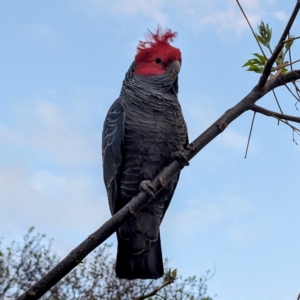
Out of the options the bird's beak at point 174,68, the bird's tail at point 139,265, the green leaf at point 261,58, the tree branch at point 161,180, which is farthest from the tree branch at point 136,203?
the bird's beak at point 174,68

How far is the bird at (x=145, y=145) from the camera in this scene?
336 centimetres

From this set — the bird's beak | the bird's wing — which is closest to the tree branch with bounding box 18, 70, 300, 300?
the bird's wing

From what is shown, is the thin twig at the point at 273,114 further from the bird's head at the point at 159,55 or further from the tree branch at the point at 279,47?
the bird's head at the point at 159,55

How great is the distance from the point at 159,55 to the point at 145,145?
77 centimetres

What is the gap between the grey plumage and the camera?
336 centimetres

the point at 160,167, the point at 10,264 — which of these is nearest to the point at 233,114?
the point at 160,167

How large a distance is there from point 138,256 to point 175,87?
139cm

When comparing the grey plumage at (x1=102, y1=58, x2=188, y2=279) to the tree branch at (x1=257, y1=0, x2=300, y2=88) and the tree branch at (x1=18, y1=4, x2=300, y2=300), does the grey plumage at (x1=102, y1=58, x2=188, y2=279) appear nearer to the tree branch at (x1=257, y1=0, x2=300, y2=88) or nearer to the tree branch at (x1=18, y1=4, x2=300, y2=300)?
the tree branch at (x1=18, y1=4, x2=300, y2=300)

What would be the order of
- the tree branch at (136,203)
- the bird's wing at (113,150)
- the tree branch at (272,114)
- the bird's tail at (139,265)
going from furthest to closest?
the bird's wing at (113,150) → the bird's tail at (139,265) → the tree branch at (272,114) → the tree branch at (136,203)

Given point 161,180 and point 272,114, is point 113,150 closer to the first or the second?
point 161,180

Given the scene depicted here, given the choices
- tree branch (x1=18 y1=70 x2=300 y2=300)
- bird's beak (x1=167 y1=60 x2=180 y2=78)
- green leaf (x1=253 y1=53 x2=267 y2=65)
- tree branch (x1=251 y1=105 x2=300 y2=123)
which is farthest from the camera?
bird's beak (x1=167 y1=60 x2=180 y2=78)

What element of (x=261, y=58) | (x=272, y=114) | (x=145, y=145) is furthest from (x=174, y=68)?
(x=272, y=114)

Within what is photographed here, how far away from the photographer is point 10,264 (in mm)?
12320

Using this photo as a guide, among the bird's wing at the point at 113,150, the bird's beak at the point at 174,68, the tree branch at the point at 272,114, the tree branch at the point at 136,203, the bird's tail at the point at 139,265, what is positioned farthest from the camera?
the bird's beak at the point at 174,68
